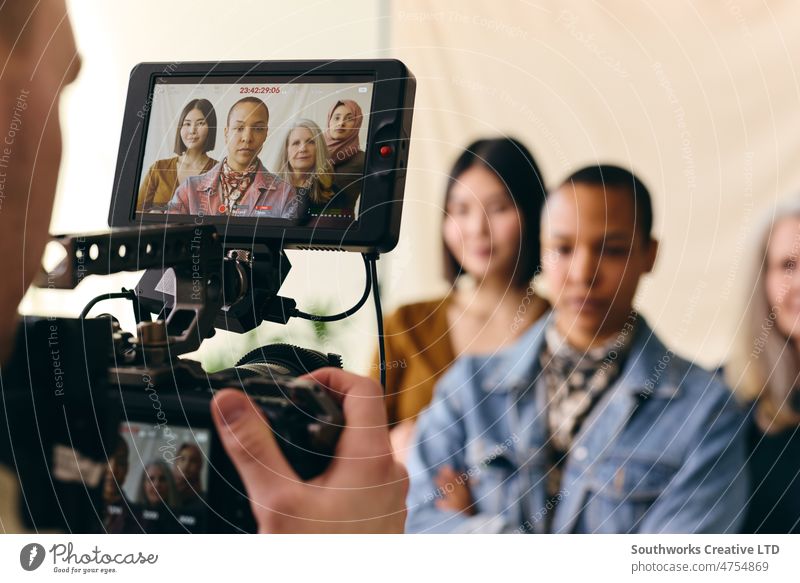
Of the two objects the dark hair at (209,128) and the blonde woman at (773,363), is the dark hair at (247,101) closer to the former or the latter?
the dark hair at (209,128)

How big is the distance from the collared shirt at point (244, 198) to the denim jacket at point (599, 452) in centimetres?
35

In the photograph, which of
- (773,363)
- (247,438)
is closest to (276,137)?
(247,438)

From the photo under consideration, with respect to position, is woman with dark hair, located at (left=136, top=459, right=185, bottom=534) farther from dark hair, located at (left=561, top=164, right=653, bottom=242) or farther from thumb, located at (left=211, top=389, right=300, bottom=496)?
dark hair, located at (left=561, top=164, right=653, bottom=242)

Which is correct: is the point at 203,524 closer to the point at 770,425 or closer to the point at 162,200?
the point at 162,200

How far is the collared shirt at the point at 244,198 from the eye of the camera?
641 mm

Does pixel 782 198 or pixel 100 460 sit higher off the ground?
pixel 782 198

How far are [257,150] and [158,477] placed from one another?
30cm

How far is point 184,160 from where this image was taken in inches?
26.2

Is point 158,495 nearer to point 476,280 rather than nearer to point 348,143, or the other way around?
point 348,143

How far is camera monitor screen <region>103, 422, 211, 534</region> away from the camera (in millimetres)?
440

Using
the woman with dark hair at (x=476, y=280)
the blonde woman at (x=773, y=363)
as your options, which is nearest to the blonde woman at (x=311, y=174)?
the woman with dark hair at (x=476, y=280)

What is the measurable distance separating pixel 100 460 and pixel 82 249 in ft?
0.36

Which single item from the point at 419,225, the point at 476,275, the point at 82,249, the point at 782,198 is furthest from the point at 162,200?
the point at 782,198

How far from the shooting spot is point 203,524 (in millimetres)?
456
